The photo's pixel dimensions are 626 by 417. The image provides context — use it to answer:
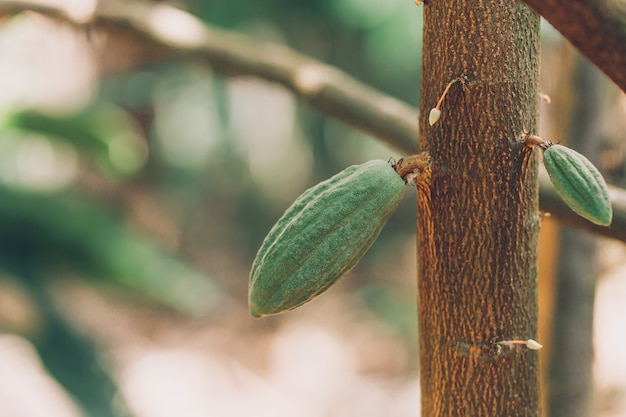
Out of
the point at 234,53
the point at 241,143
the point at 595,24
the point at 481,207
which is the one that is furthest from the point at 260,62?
the point at 241,143

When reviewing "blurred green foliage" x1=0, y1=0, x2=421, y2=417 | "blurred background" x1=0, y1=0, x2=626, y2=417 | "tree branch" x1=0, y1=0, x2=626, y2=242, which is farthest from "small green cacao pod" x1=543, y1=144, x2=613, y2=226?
"blurred green foliage" x1=0, y1=0, x2=421, y2=417

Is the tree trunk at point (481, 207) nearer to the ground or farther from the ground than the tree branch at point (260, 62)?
nearer to the ground

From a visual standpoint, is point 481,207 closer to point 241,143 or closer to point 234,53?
point 234,53

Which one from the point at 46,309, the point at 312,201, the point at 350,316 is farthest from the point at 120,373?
the point at 312,201

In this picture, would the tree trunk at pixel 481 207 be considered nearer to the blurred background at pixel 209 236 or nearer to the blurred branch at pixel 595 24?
the blurred branch at pixel 595 24

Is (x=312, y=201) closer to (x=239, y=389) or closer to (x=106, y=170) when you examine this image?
(x=106, y=170)

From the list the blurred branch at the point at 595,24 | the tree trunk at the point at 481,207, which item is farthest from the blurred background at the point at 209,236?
the blurred branch at the point at 595,24
